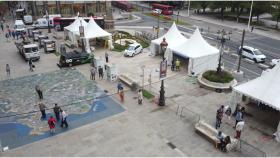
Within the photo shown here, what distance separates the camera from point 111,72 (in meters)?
26.4

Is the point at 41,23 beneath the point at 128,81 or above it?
above

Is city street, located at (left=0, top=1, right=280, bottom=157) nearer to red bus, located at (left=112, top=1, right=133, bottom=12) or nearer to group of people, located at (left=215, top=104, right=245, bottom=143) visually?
group of people, located at (left=215, top=104, right=245, bottom=143)

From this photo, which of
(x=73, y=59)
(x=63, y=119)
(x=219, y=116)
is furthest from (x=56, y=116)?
(x=73, y=59)

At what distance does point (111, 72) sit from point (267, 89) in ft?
45.5

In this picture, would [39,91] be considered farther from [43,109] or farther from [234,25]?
[234,25]

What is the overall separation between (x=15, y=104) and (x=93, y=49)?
15777mm

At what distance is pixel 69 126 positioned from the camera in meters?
19.5

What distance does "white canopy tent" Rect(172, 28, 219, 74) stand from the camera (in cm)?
2773

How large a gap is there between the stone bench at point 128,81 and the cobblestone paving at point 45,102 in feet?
8.49

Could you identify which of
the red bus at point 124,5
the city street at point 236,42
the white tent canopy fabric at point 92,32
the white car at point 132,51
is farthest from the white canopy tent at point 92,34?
the red bus at point 124,5

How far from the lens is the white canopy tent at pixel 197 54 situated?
27.7 meters

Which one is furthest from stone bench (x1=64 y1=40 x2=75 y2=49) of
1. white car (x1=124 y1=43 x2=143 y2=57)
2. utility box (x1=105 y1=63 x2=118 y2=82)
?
utility box (x1=105 y1=63 x2=118 y2=82)

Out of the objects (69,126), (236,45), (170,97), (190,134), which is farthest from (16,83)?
(236,45)

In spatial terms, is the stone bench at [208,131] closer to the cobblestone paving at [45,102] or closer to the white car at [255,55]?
the cobblestone paving at [45,102]
